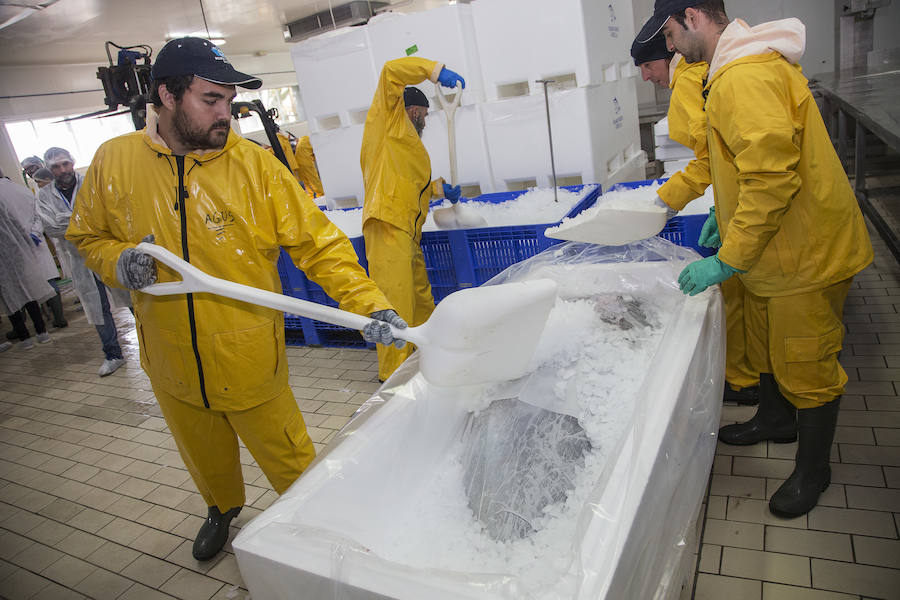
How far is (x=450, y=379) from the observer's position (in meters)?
1.59

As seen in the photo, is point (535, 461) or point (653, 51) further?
point (653, 51)

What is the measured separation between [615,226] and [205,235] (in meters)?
1.42

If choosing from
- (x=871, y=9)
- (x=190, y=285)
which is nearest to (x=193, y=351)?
(x=190, y=285)

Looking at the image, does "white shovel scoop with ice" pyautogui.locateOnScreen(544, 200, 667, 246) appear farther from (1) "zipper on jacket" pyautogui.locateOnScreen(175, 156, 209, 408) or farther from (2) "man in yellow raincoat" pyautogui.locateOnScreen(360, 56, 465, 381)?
(1) "zipper on jacket" pyautogui.locateOnScreen(175, 156, 209, 408)

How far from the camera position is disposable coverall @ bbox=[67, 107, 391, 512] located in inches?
68.6

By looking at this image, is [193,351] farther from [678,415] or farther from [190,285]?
[678,415]

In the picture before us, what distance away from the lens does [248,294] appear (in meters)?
1.59

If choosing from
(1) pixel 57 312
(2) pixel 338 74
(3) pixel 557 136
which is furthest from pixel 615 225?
(1) pixel 57 312

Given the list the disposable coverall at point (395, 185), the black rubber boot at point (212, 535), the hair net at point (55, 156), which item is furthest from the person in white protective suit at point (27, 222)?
the black rubber boot at point (212, 535)

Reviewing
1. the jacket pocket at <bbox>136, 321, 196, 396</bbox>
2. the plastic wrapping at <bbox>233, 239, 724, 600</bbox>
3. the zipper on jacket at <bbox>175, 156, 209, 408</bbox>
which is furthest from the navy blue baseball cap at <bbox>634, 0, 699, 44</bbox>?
the jacket pocket at <bbox>136, 321, 196, 396</bbox>

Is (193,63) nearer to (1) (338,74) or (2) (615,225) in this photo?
(2) (615,225)

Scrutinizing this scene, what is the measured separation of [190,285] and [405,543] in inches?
35.7

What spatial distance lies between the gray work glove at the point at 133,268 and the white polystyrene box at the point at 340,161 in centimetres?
243

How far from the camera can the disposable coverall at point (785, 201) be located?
1571 mm
